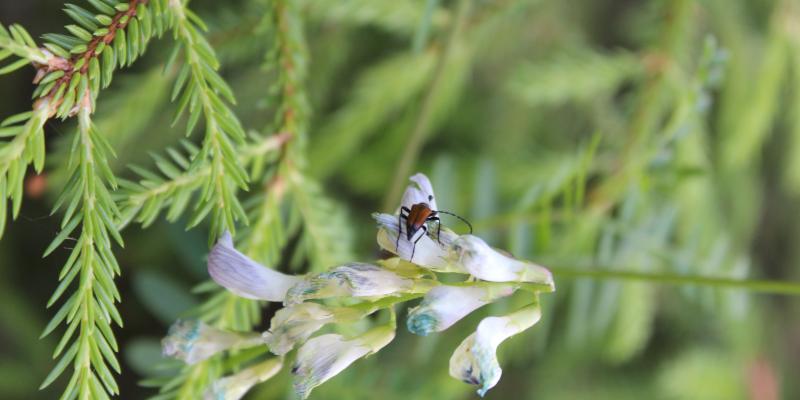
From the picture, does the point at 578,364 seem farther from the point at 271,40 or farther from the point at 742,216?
the point at 271,40

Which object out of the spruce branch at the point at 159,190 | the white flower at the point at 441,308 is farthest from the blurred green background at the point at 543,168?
the white flower at the point at 441,308

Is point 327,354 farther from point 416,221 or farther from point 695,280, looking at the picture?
point 695,280

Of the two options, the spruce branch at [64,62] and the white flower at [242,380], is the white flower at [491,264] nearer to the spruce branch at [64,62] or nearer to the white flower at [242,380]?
the white flower at [242,380]

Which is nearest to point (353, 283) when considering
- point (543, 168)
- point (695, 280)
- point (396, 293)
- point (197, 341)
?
point (396, 293)

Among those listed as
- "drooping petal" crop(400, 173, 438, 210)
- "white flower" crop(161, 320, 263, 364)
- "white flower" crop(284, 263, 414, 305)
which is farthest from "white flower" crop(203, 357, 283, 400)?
"drooping petal" crop(400, 173, 438, 210)

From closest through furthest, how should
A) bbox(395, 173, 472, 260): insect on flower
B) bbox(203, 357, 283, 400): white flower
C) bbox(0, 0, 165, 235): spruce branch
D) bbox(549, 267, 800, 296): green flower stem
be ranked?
bbox(0, 0, 165, 235): spruce branch → bbox(395, 173, 472, 260): insect on flower → bbox(203, 357, 283, 400): white flower → bbox(549, 267, 800, 296): green flower stem

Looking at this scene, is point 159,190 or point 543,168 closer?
point 159,190

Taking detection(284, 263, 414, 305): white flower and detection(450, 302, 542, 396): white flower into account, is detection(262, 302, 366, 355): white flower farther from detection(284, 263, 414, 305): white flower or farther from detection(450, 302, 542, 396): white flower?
detection(450, 302, 542, 396): white flower
